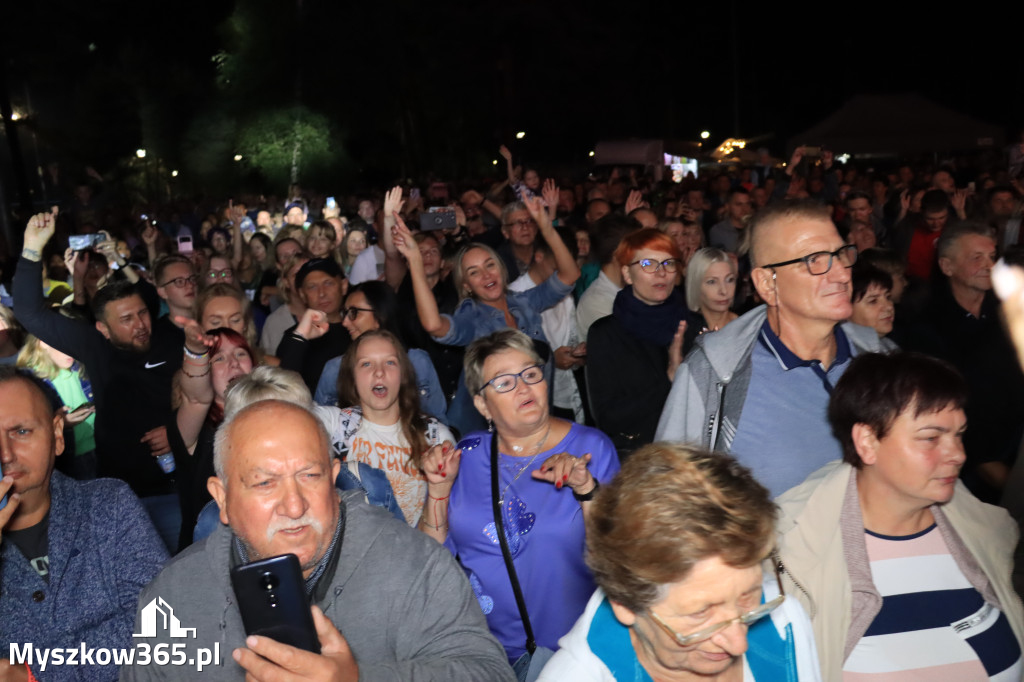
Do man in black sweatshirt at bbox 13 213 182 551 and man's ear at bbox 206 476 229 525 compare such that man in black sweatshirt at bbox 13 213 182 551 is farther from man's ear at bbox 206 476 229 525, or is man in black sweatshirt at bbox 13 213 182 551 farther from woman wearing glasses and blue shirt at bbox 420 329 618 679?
man's ear at bbox 206 476 229 525

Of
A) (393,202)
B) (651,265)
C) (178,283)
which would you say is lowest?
(651,265)

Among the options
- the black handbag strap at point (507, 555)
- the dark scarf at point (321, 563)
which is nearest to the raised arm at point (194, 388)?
the black handbag strap at point (507, 555)

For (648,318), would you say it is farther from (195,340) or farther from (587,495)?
(195,340)

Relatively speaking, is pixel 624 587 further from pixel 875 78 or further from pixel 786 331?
pixel 875 78

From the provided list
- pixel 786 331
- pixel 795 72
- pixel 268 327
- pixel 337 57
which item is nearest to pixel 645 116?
pixel 795 72

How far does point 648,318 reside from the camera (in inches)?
191

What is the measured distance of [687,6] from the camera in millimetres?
40562

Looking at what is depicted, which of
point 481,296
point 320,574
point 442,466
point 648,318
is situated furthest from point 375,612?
point 481,296

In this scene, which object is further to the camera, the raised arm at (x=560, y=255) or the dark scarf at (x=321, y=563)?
the raised arm at (x=560, y=255)

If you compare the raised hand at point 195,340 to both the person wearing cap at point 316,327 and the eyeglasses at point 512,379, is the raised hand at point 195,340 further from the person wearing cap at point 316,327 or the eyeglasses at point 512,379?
the eyeglasses at point 512,379

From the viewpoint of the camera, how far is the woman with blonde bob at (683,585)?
6.80ft

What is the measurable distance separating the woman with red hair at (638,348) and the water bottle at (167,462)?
2073 millimetres

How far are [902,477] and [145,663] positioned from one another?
209cm

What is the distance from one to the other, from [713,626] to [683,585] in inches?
4.1
